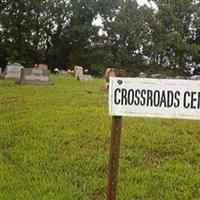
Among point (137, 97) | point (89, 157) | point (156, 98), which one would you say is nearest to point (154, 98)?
point (156, 98)

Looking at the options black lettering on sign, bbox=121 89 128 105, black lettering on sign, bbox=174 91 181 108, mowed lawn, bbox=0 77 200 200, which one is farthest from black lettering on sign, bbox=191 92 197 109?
mowed lawn, bbox=0 77 200 200

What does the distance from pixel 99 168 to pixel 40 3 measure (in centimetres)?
4333

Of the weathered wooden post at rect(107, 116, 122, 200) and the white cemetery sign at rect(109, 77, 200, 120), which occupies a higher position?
the white cemetery sign at rect(109, 77, 200, 120)

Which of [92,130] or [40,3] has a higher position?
[40,3]

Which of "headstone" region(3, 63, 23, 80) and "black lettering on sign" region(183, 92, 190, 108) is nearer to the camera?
"black lettering on sign" region(183, 92, 190, 108)

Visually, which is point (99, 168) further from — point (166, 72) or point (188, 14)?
point (188, 14)

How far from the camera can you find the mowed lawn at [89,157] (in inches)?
260

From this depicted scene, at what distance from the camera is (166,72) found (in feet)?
164

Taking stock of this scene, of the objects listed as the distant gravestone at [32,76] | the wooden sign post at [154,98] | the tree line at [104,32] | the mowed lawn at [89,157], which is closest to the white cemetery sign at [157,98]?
the wooden sign post at [154,98]

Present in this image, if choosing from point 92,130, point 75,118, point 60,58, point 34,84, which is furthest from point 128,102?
point 60,58

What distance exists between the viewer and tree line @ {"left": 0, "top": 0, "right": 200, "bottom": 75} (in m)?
48.3

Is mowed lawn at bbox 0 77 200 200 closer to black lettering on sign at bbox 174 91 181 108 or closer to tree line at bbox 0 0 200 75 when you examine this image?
black lettering on sign at bbox 174 91 181 108

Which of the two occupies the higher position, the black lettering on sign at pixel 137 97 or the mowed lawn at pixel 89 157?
the black lettering on sign at pixel 137 97

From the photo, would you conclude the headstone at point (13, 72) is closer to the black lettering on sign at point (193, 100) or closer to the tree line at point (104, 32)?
the black lettering on sign at point (193, 100)
